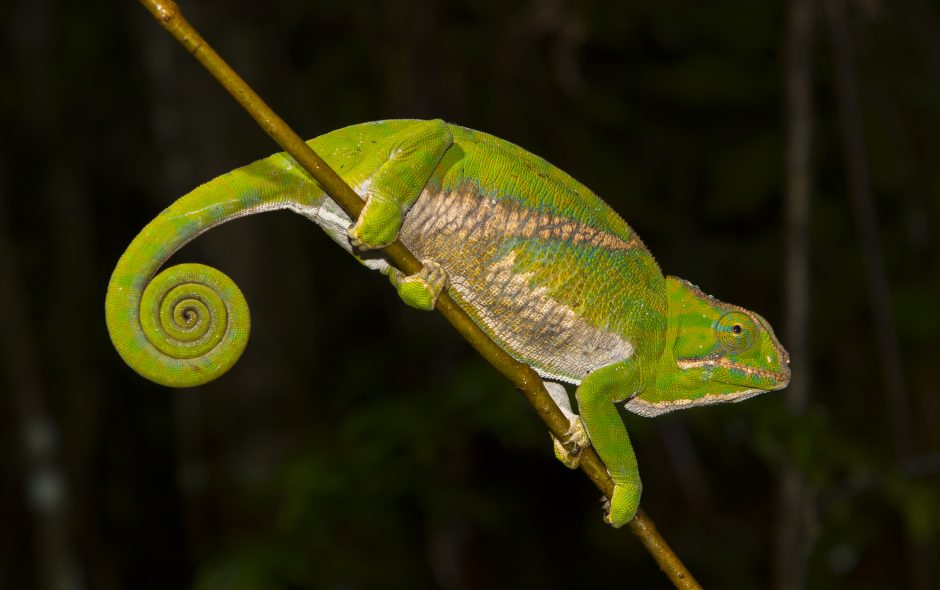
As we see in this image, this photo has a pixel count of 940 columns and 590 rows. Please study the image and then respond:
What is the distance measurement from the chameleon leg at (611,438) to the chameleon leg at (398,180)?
49 centimetres

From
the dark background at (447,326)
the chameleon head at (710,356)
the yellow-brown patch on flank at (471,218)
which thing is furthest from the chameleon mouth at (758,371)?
the dark background at (447,326)

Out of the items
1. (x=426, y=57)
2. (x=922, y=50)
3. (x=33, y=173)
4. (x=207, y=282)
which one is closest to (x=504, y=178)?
(x=207, y=282)

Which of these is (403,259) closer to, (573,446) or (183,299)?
(183,299)

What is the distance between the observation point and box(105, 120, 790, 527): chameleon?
5.41 ft

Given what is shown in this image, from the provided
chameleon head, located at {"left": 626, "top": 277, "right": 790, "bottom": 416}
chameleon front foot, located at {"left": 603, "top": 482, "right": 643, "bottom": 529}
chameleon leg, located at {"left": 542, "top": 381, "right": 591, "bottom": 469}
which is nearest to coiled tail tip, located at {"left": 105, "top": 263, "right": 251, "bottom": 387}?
chameleon leg, located at {"left": 542, "top": 381, "right": 591, "bottom": 469}

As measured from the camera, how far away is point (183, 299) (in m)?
1.68

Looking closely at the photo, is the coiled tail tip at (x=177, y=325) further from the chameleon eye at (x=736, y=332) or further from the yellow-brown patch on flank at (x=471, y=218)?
the chameleon eye at (x=736, y=332)

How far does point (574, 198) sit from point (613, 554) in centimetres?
489

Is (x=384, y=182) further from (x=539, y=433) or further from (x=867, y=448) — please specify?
(x=867, y=448)

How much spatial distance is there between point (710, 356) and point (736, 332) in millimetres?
74

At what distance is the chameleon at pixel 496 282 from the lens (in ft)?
5.41

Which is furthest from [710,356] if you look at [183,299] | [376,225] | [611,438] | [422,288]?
[183,299]

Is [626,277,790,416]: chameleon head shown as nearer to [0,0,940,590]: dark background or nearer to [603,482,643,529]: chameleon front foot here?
[603,482,643,529]: chameleon front foot

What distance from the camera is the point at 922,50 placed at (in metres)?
4.82
